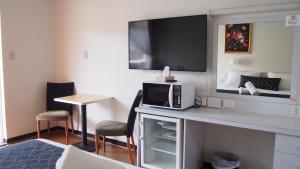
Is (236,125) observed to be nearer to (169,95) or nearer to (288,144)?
(288,144)

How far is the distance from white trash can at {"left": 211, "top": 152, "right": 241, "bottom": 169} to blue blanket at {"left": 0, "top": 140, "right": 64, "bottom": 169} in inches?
66.7

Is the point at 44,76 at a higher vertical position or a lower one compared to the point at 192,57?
lower

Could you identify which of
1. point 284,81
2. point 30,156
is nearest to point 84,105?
point 30,156

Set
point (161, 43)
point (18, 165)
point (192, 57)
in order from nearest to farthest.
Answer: point (18, 165) < point (192, 57) < point (161, 43)

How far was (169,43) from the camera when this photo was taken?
10.4ft

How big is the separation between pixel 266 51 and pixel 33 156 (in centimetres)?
240

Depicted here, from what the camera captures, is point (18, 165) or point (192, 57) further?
point (192, 57)

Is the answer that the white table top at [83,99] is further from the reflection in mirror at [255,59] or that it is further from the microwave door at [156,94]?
the reflection in mirror at [255,59]

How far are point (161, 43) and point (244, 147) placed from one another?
5.11 feet

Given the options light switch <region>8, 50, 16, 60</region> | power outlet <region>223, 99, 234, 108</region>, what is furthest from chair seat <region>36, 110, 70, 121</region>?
power outlet <region>223, 99, 234, 108</region>

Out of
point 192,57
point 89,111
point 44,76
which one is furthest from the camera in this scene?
point 44,76

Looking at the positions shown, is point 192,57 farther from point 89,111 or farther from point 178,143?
point 89,111

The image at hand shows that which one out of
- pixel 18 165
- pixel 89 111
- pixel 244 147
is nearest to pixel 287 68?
pixel 244 147

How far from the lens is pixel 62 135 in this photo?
448cm
